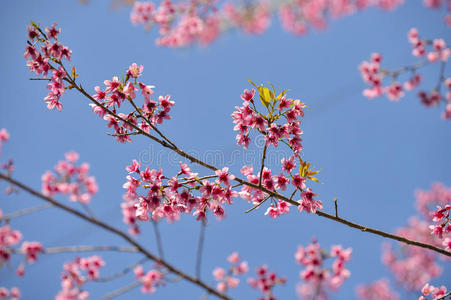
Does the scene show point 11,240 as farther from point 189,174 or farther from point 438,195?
point 438,195

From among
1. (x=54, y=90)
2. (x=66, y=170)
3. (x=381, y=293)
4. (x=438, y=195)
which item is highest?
(x=438, y=195)

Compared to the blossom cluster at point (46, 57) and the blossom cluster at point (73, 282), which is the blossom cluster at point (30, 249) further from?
the blossom cluster at point (46, 57)

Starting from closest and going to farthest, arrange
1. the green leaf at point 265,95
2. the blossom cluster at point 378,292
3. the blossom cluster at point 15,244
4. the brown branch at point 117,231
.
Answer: the green leaf at point 265,95
the brown branch at point 117,231
the blossom cluster at point 15,244
the blossom cluster at point 378,292

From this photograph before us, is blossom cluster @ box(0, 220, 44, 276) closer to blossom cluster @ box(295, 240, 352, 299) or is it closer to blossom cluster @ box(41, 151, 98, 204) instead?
blossom cluster @ box(41, 151, 98, 204)

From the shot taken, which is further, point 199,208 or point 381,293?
point 381,293

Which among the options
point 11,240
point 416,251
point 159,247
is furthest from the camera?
point 416,251

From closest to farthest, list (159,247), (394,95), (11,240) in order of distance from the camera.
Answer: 1. (159,247)
2. (11,240)
3. (394,95)

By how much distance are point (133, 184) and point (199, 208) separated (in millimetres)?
558

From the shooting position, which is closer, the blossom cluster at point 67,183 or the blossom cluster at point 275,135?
the blossom cluster at point 275,135

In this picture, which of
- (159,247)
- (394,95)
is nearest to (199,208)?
(159,247)

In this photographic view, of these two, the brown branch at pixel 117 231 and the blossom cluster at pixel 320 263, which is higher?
the blossom cluster at pixel 320 263

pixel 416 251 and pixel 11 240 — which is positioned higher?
pixel 416 251

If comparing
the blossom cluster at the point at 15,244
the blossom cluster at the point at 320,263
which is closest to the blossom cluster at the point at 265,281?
the blossom cluster at the point at 320,263

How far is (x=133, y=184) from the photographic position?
2451 millimetres
